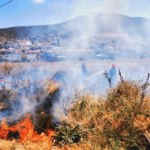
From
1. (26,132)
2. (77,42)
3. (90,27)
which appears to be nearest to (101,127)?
(26,132)

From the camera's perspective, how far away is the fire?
17.0ft

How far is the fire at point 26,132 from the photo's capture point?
517 centimetres

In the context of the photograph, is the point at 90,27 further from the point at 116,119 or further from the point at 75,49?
the point at 116,119

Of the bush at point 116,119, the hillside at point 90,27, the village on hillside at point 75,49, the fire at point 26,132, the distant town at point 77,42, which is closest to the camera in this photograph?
the bush at point 116,119

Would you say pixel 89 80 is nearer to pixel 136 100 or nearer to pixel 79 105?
pixel 79 105

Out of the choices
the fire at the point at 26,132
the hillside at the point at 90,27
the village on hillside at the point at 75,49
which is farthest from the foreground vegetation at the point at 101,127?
the hillside at the point at 90,27

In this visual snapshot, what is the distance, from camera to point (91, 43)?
14539 mm

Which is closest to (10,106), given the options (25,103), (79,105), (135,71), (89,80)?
(25,103)

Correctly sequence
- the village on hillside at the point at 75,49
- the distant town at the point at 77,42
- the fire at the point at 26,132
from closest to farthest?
the fire at the point at 26,132, the village on hillside at the point at 75,49, the distant town at the point at 77,42

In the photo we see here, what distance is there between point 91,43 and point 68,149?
37.0 ft

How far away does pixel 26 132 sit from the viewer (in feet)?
17.7

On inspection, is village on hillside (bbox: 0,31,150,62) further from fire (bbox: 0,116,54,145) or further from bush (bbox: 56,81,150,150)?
fire (bbox: 0,116,54,145)

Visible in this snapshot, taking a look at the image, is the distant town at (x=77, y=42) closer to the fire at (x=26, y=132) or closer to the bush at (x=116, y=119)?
the bush at (x=116, y=119)

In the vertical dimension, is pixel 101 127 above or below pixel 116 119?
below
